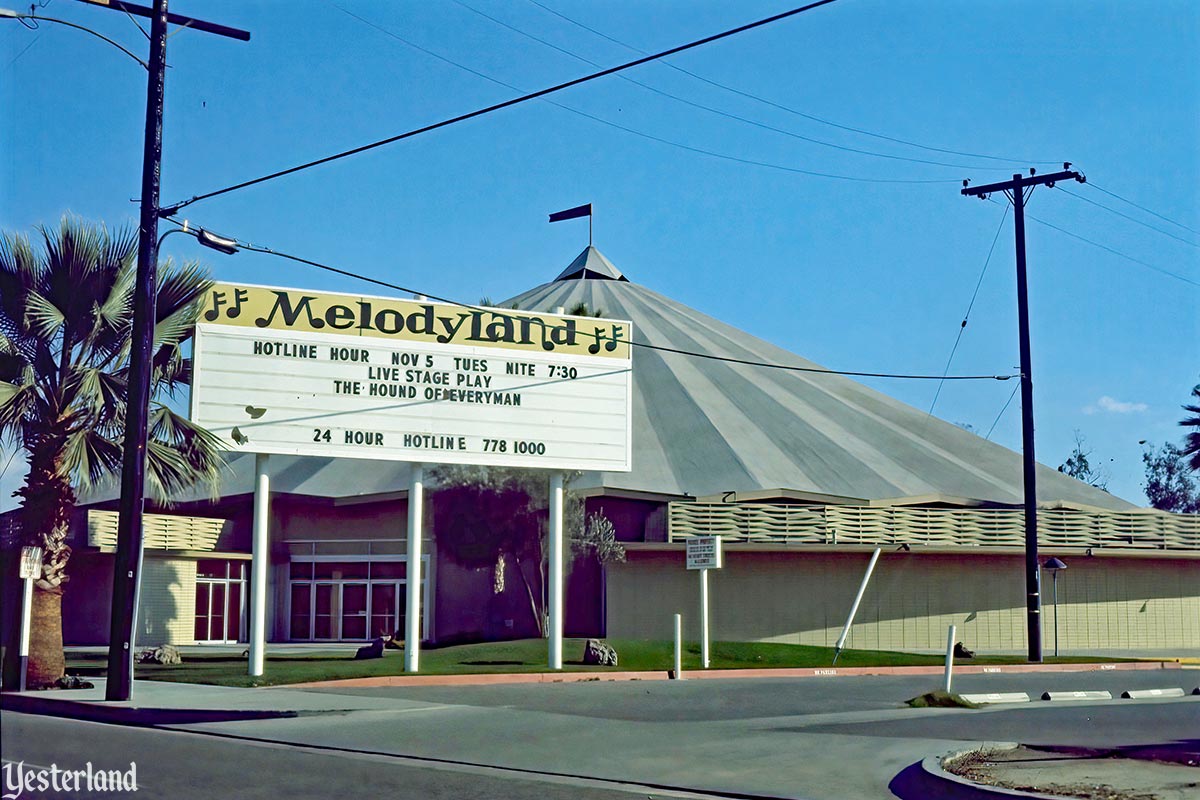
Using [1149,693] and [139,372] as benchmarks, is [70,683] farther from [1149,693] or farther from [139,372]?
Answer: [1149,693]

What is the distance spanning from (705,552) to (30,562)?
48.4ft

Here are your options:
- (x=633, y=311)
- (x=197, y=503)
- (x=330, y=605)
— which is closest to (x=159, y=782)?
(x=330, y=605)

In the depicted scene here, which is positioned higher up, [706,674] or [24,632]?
[24,632]

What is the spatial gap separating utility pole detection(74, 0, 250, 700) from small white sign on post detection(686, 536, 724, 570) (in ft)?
44.7

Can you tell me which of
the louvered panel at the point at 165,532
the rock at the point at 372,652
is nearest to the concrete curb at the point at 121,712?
the rock at the point at 372,652

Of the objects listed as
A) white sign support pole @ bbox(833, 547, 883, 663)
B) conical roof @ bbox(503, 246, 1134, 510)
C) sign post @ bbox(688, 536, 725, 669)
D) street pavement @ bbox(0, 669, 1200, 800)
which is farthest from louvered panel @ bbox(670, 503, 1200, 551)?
street pavement @ bbox(0, 669, 1200, 800)

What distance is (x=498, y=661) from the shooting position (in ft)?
94.4

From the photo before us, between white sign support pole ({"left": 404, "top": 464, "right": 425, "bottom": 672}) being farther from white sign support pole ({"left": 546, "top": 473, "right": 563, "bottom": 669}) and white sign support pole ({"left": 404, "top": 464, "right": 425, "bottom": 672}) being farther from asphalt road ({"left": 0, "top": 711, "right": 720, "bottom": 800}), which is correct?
asphalt road ({"left": 0, "top": 711, "right": 720, "bottom": 800})

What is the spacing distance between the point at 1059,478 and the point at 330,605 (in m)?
30.4

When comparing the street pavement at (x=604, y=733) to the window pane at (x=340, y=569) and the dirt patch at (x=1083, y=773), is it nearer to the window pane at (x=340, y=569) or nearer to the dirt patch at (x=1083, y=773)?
the dirt patch at (x=1083, y=773)

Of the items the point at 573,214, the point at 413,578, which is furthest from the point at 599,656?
the point at 573,214

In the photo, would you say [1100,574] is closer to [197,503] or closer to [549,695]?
[549,695]

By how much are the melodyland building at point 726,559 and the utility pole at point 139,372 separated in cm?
1786

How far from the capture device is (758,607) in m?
39.1
